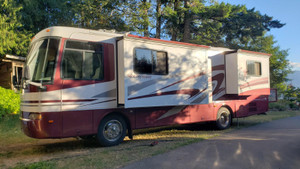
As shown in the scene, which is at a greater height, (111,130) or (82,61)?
(82,61)

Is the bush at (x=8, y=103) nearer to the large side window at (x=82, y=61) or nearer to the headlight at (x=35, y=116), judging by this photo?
the headlight at (x=35, y=116)

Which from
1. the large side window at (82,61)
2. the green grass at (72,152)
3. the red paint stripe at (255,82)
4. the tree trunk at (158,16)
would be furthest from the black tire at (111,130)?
the tree trunk at (158,16)

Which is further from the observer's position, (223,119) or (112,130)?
(223,119)

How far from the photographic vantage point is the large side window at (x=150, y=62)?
23.7 feet

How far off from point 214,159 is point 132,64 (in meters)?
3.30

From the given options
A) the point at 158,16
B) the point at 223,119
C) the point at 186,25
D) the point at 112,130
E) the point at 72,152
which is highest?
the point at 158,16

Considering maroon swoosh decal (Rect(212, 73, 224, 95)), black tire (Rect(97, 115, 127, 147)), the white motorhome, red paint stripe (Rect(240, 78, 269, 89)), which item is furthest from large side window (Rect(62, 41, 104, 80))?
red paint stripe (Rect(240, 78, 269, 89))

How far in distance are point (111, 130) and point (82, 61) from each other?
6.68 ft

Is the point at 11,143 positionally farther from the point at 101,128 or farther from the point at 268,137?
the point at 268,137

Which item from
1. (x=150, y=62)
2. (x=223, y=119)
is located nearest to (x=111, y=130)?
(x=150, y=62)

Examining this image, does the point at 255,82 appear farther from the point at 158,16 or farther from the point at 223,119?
the point at 158,16

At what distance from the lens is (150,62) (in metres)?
7.54

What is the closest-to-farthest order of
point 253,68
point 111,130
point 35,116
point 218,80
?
1. point 35,116
2. point 111,130
3. point 218,80
4. point 253,68

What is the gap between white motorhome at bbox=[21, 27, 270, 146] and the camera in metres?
6.11
